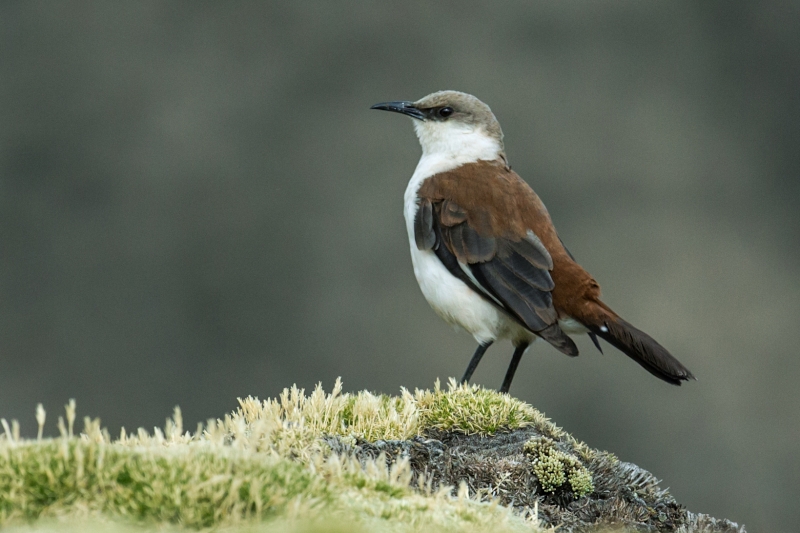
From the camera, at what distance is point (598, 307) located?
24.1 ft


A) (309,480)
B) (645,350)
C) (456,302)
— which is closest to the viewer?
(309,480)

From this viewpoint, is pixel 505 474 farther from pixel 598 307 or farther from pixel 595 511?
pixel 598 307

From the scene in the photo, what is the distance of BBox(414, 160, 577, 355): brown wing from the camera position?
7.28m

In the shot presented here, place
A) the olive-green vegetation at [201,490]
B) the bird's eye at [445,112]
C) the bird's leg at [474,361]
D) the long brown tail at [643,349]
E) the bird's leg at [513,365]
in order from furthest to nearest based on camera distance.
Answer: the bird's eye at [445,112] → the bird's leg at [513,365] → the bird's leg at [474,361] → the long brown tail at [643,349] → the olive-green vegetation at [201,490]

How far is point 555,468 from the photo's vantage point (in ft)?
18.2

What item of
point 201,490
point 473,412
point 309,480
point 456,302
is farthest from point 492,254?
point 201,490

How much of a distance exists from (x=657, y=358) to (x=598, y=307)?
75cm

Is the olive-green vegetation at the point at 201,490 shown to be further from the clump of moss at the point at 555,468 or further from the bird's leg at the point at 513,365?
the bird's leg at the point at 513,365

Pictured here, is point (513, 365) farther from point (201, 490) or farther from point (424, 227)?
point (201, 490)

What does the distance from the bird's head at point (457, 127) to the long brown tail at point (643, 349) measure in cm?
233

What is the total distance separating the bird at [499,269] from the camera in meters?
7.21

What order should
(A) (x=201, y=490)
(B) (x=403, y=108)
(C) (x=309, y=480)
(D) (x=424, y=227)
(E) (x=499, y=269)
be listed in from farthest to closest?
(B) (x=403, y=108) → (D) (x=424, y=227) → (E) (x=499, y=269) → (C) (x=309, y=480) → (A) (x=201, y=490)

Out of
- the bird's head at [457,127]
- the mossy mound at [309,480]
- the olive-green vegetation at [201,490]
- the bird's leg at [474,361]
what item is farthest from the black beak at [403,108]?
the olive-green vegetation at [201,490]

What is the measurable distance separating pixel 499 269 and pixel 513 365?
94 cm
